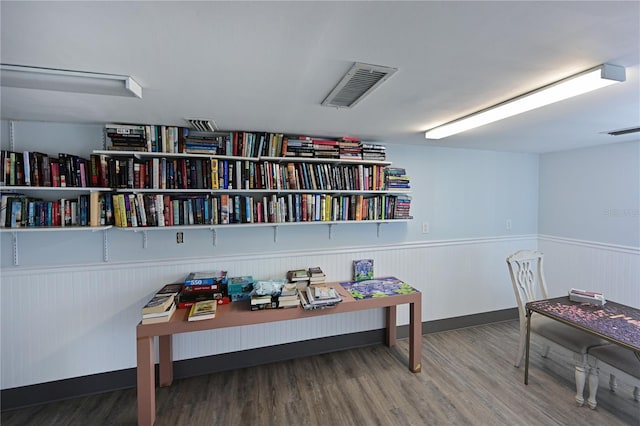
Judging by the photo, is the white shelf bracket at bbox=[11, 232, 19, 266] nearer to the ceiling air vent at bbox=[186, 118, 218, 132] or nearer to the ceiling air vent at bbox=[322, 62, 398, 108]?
the ceiling air vent at bbox=[186, 118, 218, 132]

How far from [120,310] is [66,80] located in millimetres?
1862

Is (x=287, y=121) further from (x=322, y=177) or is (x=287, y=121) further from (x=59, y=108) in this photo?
(x=59, y=108)

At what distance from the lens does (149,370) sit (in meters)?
1.87

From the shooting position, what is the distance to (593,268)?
3.16 m

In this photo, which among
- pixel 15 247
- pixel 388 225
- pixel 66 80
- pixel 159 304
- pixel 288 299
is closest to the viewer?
pixel 66 80

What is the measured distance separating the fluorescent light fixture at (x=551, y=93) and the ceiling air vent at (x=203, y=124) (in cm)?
203

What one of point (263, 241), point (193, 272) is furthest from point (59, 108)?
point (263, 241)

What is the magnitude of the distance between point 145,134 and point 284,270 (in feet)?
5.72

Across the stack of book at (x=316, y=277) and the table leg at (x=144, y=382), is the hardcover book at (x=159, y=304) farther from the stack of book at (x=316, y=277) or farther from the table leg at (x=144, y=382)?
the stack of book at (x=316, y=277)

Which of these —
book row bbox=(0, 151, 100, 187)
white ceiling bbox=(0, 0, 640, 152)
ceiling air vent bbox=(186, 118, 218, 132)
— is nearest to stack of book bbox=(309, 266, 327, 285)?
white ceiling bbox=(0, 0, 640, 152)

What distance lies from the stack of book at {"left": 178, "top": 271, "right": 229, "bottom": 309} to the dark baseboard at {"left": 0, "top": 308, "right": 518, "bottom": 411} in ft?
2.33

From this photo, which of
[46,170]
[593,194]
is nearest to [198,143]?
[46,170]

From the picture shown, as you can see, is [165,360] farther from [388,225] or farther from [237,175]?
[388,225]

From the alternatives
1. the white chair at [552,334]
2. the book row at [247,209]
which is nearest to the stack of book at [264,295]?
the book row at [247,209]
